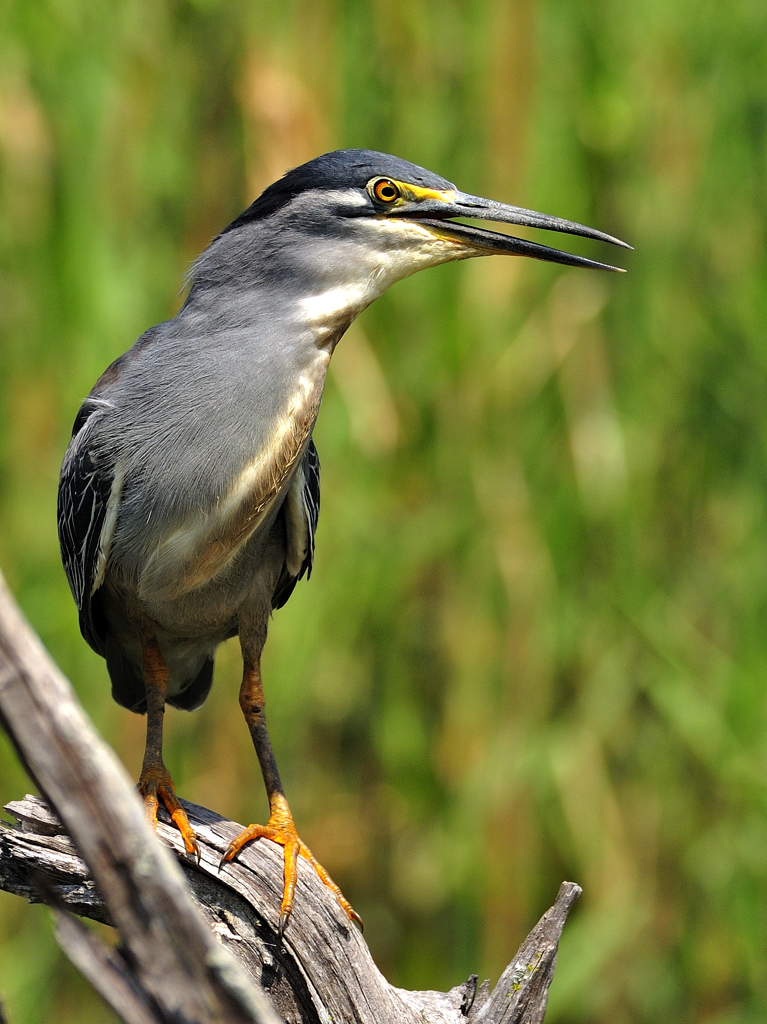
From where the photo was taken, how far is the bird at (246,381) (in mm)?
1525

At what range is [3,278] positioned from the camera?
2469 millimetres

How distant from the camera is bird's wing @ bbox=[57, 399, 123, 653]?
5.33ft

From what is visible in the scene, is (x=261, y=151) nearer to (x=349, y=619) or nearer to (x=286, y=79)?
(x=286, y=79)

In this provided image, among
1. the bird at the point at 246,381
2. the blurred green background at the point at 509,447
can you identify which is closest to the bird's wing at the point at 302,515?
the bird at the point at 246,381

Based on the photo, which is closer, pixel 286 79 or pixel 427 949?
pixel 286 79

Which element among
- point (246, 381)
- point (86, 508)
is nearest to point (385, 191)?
point (246, 381)

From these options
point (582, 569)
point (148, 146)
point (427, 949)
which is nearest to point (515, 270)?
point (582, 569)

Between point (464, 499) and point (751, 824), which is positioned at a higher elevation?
point (464, 499)

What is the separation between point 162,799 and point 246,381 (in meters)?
0.66

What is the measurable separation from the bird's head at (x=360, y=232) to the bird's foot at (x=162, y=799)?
29.3 inches

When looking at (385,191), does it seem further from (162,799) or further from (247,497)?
(162,799)

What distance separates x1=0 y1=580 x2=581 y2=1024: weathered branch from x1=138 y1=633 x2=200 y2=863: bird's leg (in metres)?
0.03

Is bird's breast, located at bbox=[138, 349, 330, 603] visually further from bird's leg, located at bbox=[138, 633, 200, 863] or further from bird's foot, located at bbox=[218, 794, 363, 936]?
bird's foot, located at bbox=[218, 794, 363, 936]

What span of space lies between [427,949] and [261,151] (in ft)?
6.43
